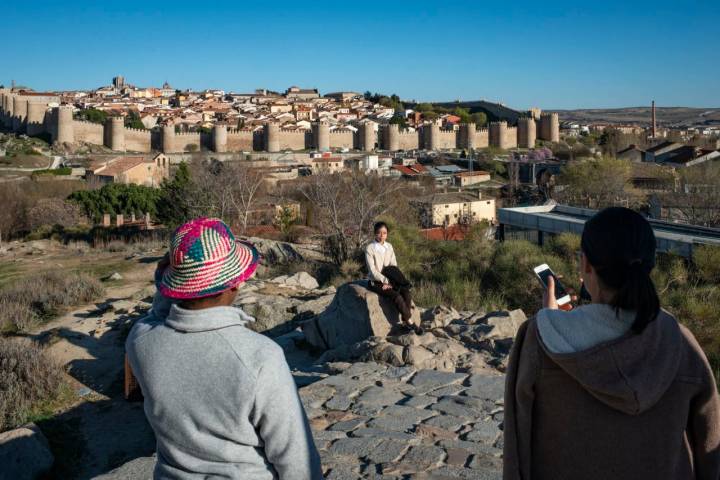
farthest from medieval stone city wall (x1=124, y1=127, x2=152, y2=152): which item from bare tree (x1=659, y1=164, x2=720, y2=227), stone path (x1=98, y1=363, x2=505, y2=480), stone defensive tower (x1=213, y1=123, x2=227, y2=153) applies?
stone path (x1=98, y1=363, x2=505, y2=480)

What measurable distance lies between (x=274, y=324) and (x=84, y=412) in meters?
2.77

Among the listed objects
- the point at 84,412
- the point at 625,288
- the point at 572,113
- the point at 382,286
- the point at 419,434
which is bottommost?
the point at 84,412

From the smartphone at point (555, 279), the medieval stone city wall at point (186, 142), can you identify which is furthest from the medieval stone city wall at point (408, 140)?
the smartphone at point (555, 279)

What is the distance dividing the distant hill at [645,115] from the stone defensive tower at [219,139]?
99156mm

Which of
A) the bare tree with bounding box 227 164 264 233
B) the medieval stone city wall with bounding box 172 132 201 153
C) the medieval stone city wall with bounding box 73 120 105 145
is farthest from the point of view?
the medieval stone city wall with bounding box 172 132 201 153

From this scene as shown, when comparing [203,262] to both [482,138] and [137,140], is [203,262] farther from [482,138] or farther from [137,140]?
[482,138]

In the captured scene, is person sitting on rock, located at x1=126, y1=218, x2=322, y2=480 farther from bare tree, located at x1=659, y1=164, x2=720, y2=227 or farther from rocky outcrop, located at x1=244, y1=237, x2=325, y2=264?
bare tree, located at x1=659, y1=164, x2=720, y2=227

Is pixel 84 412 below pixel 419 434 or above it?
below

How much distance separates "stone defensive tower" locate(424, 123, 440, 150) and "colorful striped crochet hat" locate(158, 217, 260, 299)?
210 feet

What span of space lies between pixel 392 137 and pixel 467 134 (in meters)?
7.43

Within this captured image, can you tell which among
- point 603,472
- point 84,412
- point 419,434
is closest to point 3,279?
point 84,412

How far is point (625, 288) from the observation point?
1466 mm

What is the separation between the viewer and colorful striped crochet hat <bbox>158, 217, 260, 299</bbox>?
5.34ft

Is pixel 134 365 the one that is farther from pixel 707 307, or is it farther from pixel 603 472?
pixel 707 307
